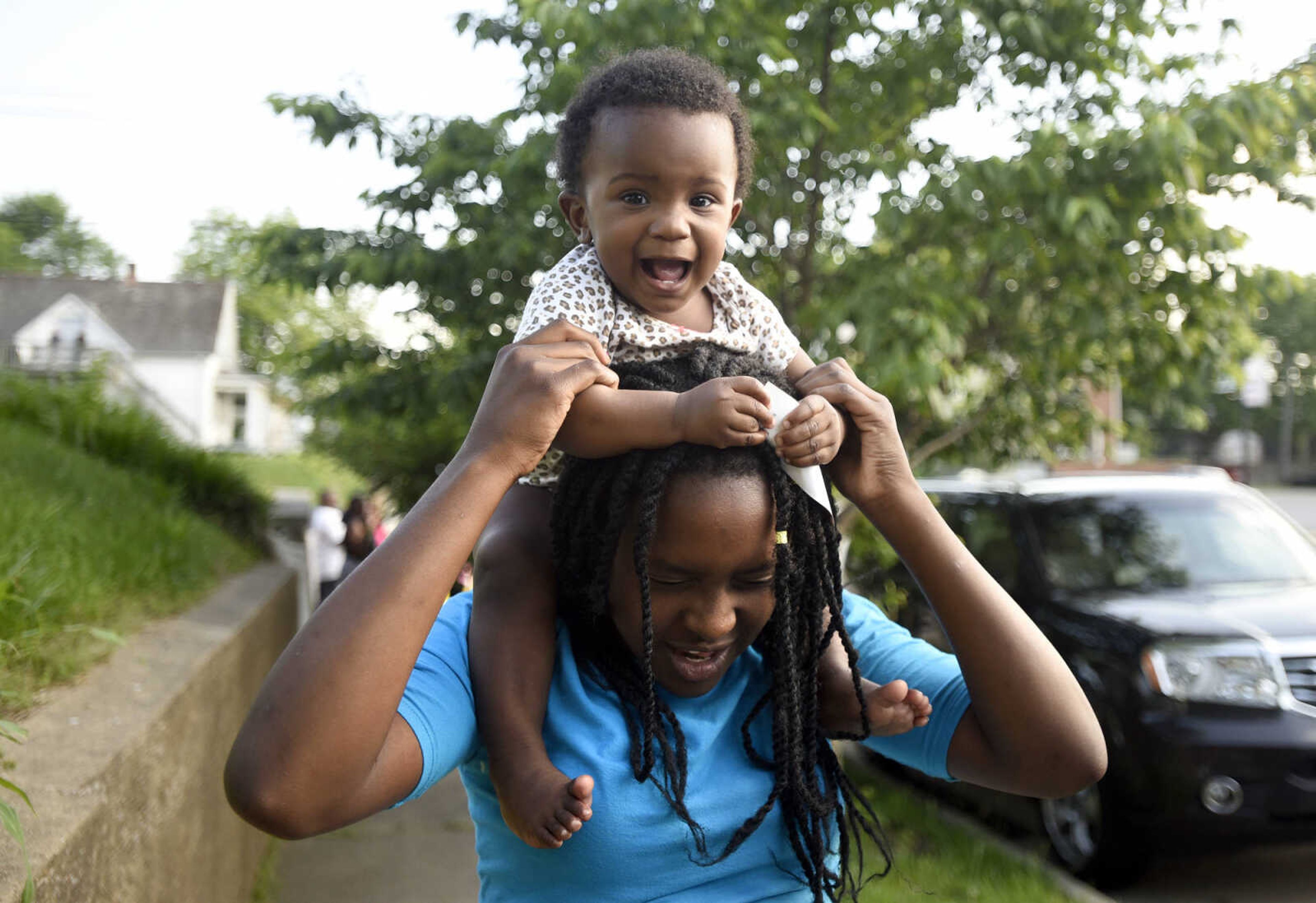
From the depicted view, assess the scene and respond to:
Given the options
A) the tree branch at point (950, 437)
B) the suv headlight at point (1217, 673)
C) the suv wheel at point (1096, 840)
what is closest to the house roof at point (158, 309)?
the tree branch at point (950, 437)

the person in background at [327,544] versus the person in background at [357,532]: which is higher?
the person in background at [357,532]

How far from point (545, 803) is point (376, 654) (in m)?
0.33

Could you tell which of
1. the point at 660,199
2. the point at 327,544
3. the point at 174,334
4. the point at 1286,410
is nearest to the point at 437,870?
the point at 660,199

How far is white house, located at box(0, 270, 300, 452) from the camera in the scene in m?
31.3

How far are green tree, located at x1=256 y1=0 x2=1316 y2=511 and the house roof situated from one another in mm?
33849

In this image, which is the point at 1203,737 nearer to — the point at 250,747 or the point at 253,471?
the point at 250,747

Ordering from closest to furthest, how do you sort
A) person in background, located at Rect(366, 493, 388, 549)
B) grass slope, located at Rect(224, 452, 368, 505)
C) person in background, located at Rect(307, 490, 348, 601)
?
grass slope, located at Rect(224, 452, 368, 505) → person in background, located at Rect(366, 493, 388, 549) → person in background, located at Rect(307, 490, 348, 601)

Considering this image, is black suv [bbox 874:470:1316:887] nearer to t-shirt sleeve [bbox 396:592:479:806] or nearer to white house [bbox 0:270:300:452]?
t-shirt sleeve [bbox 396:592:479:806]

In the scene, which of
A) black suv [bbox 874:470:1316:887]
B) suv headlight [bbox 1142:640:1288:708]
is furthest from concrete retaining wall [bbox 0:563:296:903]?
suv headlight [bbox 1142:640:1288:708]

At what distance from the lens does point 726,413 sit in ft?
4.90

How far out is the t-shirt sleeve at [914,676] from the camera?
5.68ft

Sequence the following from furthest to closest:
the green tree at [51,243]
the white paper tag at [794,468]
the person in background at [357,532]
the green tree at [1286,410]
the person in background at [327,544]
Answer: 1. the green tree at [1286,410]
2. the green tree at [51,243]
3. the person in background at [327,544]
4. the person in background at [357,532]
5. the white paper tag at [794,468]

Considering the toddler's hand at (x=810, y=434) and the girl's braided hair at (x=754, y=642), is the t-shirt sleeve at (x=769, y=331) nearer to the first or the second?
the girl's braided hair at (x=754, y=642)

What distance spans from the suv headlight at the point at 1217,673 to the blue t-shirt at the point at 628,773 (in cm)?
343
